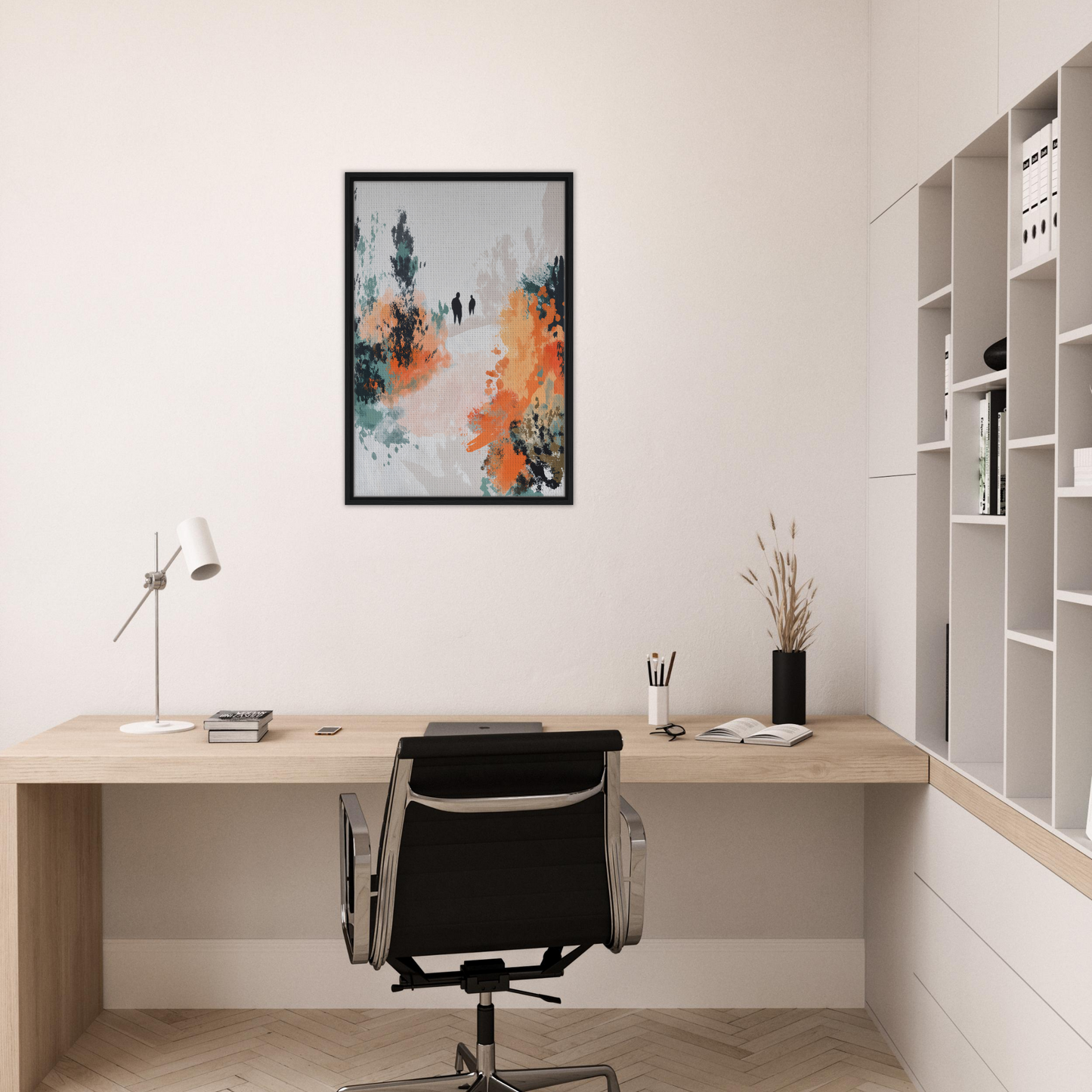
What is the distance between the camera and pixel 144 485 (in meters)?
2.89

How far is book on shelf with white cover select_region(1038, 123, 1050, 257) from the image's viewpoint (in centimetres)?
186

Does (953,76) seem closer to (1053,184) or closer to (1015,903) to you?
(1053,184)

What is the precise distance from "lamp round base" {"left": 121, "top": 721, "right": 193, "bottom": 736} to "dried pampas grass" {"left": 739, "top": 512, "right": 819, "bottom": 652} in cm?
162

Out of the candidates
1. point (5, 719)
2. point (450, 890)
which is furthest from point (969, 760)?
point (5, 719)

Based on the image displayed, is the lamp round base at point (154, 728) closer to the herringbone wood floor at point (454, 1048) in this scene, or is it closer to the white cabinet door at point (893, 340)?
the herringbone wood floor at point (454, 1048)

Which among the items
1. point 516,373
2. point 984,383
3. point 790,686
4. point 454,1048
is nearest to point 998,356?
point 984,383

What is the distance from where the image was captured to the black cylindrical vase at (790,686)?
2.69 meters

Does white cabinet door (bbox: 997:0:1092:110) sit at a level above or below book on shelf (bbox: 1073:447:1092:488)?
above

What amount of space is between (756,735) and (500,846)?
0.86 m

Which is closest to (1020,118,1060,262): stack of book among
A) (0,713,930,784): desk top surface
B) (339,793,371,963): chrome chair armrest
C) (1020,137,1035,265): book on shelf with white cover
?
(1020,137,1035,265): book on shelf with white cover

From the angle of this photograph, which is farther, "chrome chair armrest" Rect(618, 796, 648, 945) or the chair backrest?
"chrome chair armrest" Rect(618, 796, 648, 945)

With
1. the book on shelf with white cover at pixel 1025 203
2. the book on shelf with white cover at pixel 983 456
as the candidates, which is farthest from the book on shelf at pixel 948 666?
the book on shelf with white cover at pixel 1025 203

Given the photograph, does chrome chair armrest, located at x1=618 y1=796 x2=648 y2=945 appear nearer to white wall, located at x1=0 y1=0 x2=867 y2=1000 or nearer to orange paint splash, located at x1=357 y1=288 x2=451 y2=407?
white wall, located at x1=0 y1=0 x2=867 y2=1000

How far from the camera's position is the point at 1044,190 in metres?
1.87
